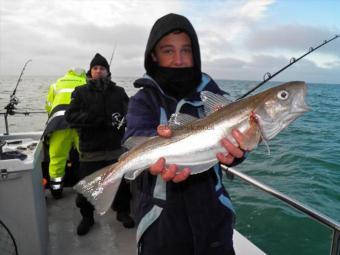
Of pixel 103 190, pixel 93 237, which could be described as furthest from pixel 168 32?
pixel 93 237

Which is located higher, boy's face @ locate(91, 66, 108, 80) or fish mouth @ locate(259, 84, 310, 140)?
boy's face @ locate(91, 66, 108, 80)

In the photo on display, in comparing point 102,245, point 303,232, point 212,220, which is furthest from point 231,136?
point 303,232

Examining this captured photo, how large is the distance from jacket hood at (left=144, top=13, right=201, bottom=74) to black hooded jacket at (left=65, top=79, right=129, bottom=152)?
2381mm

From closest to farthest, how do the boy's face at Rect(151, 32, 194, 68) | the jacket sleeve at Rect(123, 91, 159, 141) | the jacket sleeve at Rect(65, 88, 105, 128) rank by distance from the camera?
the jacket sleeve at Rect(123, 91, 159, 141)
the boy's face at Rect(151, 32, 194, 68)
the jacket sleeve at Rect(65, 88, 105, 128)

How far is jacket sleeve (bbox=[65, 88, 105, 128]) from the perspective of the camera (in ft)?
16.8

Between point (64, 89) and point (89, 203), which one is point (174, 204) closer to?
point (89, 203)

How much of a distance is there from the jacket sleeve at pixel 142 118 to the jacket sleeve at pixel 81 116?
2.63m

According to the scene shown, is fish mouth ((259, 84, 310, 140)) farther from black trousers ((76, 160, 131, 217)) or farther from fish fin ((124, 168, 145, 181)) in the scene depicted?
black trousers ((76, 160, 131, 217))

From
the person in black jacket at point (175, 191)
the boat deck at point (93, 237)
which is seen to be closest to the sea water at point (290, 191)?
the person in black jacket at point (175, 191)

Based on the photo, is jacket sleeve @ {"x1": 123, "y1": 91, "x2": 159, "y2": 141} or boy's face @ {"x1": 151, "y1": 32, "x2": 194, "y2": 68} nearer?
jacket sleeve @ {"x1": 123, "y1": 91, "x2": 159, "y2": 141}

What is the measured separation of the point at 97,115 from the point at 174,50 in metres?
2.55

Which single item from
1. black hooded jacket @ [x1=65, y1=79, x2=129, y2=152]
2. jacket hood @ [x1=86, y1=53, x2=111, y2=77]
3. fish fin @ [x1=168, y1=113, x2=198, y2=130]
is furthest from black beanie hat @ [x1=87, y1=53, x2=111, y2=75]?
fish fin @ [x1=168, y1=113, x2=198, y2=130]

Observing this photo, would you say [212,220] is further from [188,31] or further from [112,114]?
[112,114]

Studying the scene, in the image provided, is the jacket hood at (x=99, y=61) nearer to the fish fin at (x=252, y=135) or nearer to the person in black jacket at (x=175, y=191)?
the person in black jacket at (x=175, y=191)
